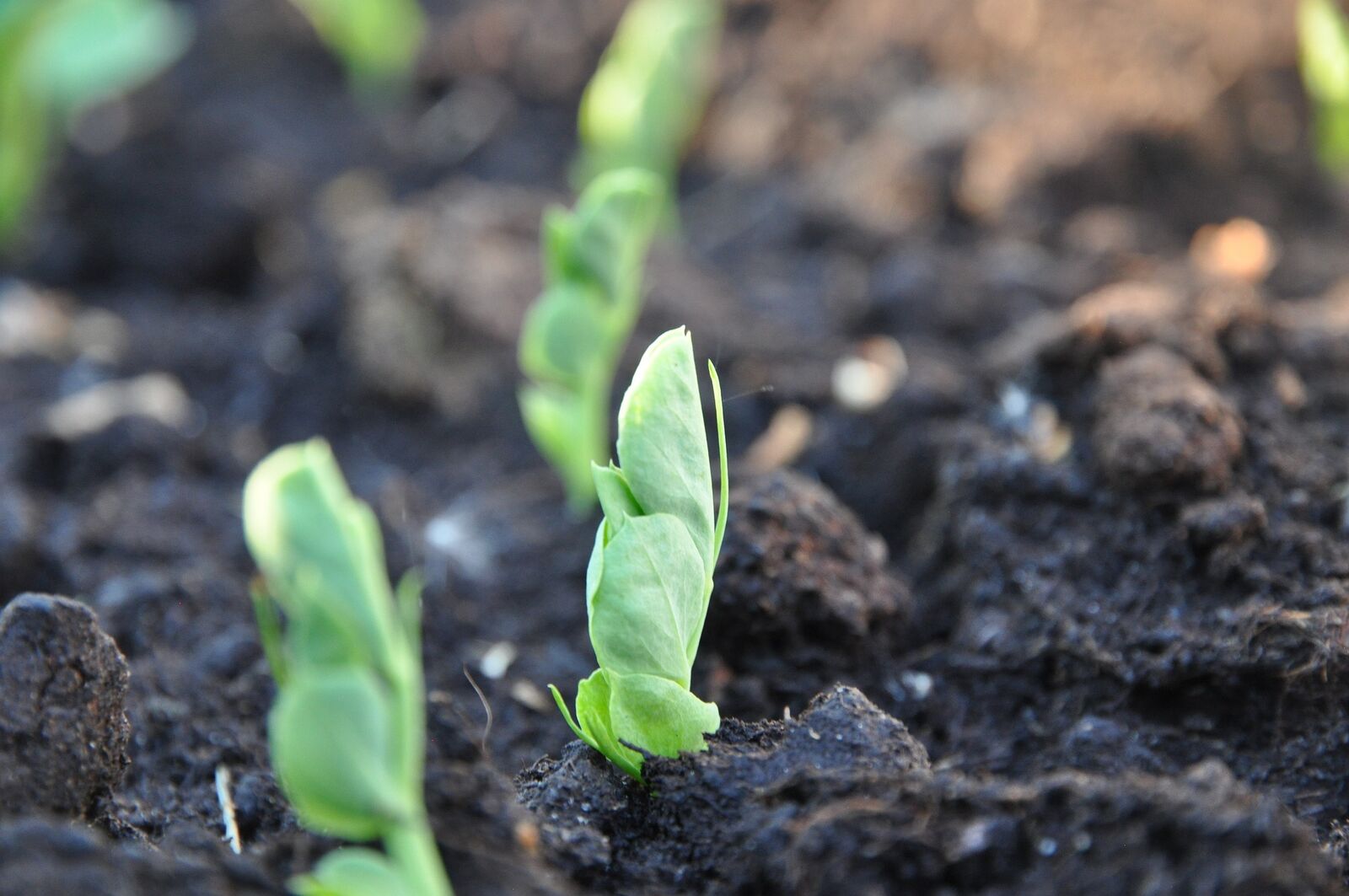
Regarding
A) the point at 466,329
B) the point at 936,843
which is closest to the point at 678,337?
the point at 936,843

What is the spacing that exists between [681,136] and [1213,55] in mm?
1197

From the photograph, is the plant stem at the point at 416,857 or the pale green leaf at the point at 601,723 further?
the pale green leaf at the point at 601,723

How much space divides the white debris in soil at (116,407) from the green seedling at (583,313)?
0.72m

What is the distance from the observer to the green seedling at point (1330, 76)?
1954 millimetres

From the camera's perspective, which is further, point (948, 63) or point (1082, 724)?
point (948, 63)

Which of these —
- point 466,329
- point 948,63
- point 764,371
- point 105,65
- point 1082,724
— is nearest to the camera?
point 1082,724

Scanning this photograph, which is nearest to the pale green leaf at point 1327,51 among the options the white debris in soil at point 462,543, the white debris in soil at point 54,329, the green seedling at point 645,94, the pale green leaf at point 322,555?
the green seedling at point 645,94

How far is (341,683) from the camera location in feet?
2.19

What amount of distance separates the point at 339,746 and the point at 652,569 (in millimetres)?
289

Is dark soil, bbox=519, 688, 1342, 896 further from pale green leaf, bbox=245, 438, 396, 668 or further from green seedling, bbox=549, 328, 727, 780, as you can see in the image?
pale green leaf, bbox=245, 438, 396, 668

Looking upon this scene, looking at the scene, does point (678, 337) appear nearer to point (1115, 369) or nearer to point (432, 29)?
point (1115, 369)

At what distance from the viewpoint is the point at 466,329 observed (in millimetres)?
2148

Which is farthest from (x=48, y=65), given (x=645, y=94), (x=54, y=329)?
(x=645, y=94)

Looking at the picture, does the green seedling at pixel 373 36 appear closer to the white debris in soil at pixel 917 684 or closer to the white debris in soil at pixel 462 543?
the white debris in soil at pixel 462 543
